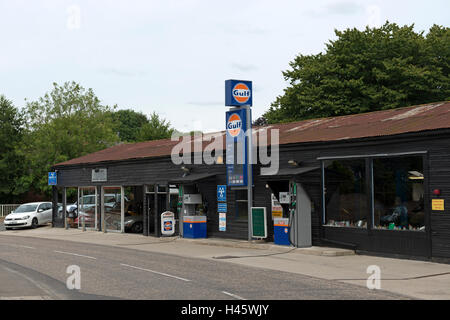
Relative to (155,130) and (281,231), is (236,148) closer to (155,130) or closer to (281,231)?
(281,231)

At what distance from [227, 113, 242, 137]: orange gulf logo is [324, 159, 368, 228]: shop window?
14.2 feet

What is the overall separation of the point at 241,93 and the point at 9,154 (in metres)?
34.5

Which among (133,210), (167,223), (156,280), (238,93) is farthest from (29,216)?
(156,280)

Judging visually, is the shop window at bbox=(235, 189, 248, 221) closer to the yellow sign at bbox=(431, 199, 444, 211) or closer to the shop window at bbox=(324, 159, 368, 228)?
the shop window at bbox=(324, 159, 368, 228)

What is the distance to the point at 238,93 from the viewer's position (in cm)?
2247

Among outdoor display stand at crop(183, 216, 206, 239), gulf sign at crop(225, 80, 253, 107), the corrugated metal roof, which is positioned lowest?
outdoor display stand at crop(183, 216, 206, 239)

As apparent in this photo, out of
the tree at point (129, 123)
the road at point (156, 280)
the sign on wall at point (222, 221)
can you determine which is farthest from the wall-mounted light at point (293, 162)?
the tree at point (129, 123)

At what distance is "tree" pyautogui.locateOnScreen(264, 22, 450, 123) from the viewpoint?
36.8 metres

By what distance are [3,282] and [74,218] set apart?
876 inches

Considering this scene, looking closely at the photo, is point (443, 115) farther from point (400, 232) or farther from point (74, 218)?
point (74, 218)

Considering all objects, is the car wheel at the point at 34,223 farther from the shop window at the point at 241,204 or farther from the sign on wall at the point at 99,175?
the shop window at the point at 241,204

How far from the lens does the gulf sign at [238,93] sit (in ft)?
72.9

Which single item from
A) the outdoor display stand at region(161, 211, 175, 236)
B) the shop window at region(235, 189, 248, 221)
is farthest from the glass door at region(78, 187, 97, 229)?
the shop window at region(235, 189, 248, 221)

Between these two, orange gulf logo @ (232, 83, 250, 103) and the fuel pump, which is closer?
the fuel pump
